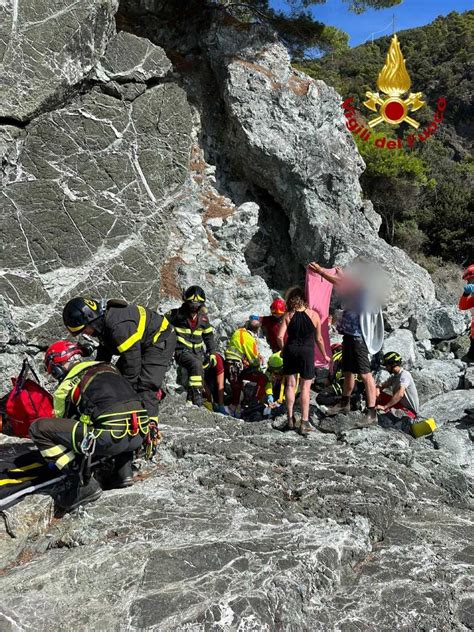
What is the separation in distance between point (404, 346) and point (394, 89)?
22.2 ft

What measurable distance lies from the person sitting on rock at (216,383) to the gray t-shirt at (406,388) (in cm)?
210

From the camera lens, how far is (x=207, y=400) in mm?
7043

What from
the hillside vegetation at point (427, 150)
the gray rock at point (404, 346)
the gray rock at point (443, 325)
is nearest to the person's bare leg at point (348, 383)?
the gray rock at point (404, 346)

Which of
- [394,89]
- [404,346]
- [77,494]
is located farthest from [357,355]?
[394,89]

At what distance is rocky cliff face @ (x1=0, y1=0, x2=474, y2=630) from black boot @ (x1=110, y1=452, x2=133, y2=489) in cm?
15

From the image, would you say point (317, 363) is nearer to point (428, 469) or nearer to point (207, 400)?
point (207, 400)

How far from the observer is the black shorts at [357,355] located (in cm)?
564

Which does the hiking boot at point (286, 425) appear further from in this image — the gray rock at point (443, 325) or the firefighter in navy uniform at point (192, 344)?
the gray rock at point (443, 325)

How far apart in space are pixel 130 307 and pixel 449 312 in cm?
795

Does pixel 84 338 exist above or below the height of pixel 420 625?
above

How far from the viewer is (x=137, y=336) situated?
14.1 feet

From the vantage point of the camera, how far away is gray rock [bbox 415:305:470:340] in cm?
1038

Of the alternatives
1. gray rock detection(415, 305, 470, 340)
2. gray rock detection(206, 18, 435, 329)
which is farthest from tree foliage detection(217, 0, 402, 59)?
gray rock detection(415, 305, 470, 340)

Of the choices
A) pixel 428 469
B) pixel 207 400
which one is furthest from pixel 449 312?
pixel 428 469
